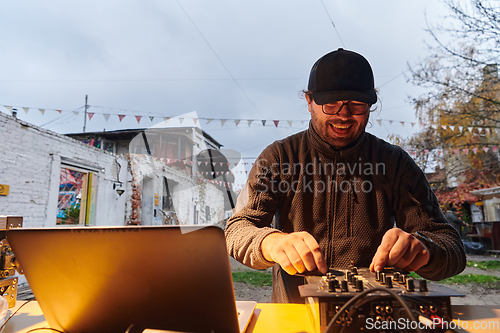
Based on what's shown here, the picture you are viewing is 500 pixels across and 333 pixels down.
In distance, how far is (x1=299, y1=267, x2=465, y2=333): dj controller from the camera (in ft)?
1.55

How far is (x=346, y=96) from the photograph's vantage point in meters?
1.15

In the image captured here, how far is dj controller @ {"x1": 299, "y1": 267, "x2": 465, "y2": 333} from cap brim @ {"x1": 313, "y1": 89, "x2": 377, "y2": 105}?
30.1 inches

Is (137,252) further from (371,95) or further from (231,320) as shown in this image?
(371,95)

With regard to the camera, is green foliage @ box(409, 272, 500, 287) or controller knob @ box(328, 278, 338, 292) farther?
green foliage @ box(409, 272, 500, 287)

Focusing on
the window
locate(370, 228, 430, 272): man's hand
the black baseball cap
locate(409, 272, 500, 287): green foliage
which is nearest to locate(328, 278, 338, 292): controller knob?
locate(370, 228, 430, 272): man's hand

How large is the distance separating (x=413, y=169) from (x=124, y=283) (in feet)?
4.08

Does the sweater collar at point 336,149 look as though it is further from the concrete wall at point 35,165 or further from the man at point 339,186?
the concrete wall at point 35,165

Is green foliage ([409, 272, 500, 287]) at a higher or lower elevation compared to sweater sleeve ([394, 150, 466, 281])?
lower

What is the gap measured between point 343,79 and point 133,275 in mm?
1051

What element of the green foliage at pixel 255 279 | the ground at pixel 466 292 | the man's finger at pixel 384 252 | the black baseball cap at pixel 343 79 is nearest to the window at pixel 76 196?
the green foliage at pixel 255 279

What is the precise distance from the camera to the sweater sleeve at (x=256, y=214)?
923 millimetres

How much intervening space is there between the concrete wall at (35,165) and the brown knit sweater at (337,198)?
5576 mm

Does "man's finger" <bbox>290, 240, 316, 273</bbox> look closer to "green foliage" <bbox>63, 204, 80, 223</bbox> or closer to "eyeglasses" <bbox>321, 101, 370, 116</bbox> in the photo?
"eyeglasses" <bbox>321, 101, 370, 116</bbox>

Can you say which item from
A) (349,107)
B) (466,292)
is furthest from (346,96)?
(466,292)
